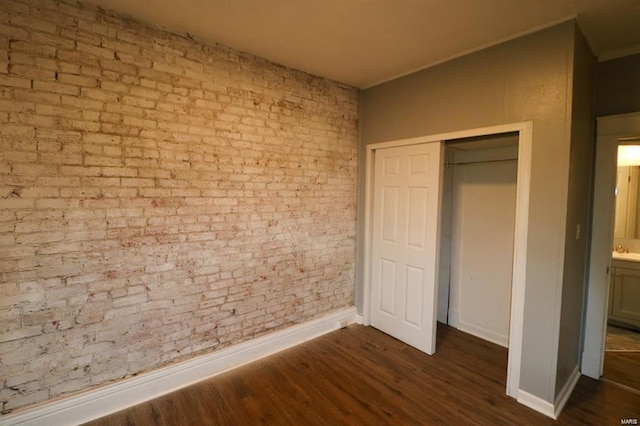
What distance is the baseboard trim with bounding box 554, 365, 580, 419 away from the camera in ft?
7.38

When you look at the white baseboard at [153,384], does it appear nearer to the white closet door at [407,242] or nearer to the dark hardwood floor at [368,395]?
the dark hardwood floor at [368,395]

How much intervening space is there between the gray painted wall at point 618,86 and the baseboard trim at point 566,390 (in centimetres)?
230

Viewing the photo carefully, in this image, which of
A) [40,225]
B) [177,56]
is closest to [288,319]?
[40,225]

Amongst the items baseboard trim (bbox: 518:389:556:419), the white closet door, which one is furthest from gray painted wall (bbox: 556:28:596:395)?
the white closet door

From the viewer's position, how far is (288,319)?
126 inches

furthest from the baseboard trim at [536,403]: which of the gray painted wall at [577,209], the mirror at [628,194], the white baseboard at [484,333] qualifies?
the mirror at [628,194]

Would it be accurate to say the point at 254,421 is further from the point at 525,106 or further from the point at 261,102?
the point at 525,106

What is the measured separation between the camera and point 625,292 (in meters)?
3.65

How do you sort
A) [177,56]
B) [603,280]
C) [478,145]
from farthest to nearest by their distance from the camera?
[478,145] → [603,280] → [177,56]

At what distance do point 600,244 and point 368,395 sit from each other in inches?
96.7

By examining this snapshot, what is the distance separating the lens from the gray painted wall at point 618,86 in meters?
2.48

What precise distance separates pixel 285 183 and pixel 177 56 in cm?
142

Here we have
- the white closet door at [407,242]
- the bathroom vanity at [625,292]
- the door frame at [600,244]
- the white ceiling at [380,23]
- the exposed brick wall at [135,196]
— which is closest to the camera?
the exposed brick wall at [135,196]

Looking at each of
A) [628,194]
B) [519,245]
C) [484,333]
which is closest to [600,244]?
[519,245]
